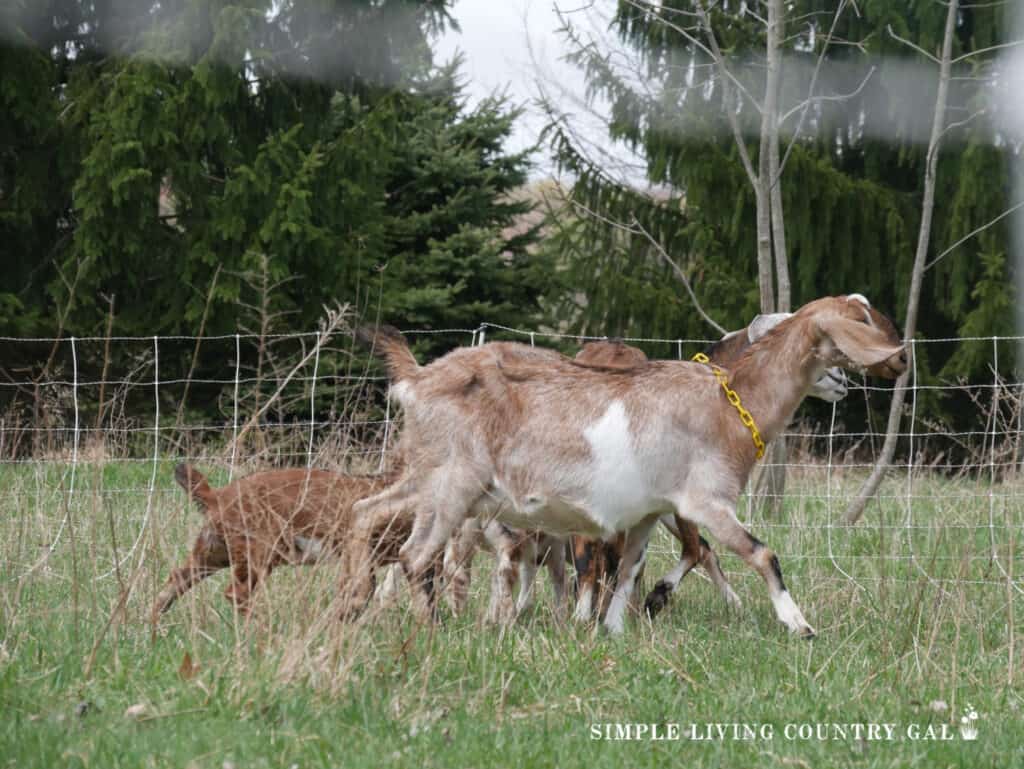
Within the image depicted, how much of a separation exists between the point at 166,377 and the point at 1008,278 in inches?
363

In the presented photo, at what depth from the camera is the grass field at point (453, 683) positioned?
12.0ft

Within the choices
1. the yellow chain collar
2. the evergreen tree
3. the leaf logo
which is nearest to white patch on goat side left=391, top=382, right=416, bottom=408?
the yellow chain collar

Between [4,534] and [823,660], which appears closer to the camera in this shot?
[823,660]

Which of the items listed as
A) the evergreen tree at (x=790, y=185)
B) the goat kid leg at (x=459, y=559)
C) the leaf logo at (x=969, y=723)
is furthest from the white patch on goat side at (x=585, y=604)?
the evergreen tree at (x=790, y=185)

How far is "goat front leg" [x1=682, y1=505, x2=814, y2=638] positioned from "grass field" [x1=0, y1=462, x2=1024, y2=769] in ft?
0.47

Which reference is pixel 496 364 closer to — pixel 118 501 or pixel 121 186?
pixel 118 501

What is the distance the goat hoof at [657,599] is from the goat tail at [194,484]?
2.02 m

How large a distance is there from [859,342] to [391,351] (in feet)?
6.87

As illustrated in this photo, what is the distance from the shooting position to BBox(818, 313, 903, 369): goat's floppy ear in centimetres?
594

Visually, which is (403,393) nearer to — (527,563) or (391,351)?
(391,351)

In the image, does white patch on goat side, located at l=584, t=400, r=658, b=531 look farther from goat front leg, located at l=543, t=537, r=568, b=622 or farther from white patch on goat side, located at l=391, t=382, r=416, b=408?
goat front leg, located at l=543, t=537, r=568, b=622

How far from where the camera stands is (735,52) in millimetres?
13852

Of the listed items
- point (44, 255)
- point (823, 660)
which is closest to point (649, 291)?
point (44, 255)

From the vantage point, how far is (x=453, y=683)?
432 centimetres
